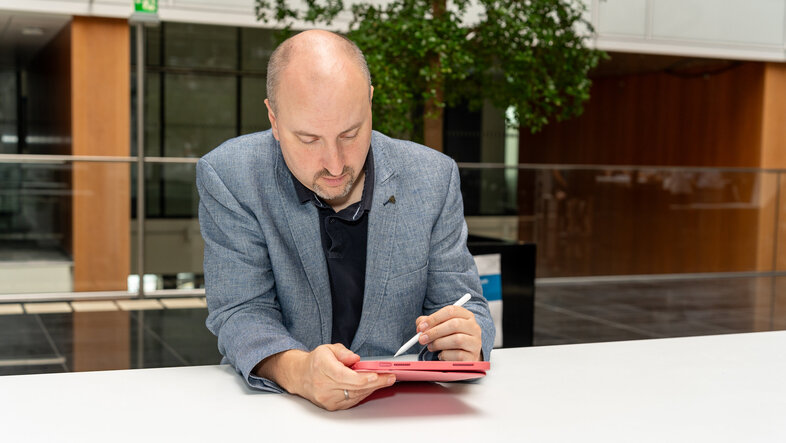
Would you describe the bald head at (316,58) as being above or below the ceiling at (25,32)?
below

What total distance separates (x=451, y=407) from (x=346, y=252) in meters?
0.56

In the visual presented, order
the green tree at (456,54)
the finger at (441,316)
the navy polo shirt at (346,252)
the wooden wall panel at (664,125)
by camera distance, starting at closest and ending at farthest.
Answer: the finger at (441,316), the navy polo shirt at (346,252), the green tree at (456,54), the wooden wall panel at (664,125)

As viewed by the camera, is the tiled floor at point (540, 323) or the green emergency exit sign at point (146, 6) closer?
the tiled floor at point (540, 323)

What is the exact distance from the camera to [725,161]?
11.1 m

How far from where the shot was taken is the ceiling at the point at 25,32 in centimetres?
802

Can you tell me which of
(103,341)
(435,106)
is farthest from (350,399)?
(103,341)

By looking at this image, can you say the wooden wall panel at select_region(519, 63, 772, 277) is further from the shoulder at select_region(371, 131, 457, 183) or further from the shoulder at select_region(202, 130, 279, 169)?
the shoulder at select_region(202, 130, 279, 169)

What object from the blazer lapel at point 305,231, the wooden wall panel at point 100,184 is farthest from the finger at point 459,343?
the wooden wall panel at point 100,184

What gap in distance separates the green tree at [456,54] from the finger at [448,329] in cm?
303

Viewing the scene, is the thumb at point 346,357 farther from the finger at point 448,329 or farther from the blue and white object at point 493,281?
the blue and white object at point 493,281

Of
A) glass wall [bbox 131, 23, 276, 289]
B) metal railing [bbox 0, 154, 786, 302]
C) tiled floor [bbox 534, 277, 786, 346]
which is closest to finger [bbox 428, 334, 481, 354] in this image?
tiled floor [bbox 534, 277, 786, 346]

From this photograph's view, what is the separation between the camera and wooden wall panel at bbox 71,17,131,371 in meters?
5.39

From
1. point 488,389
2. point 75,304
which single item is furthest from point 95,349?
point 488,389

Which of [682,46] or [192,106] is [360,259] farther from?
[192,106]
